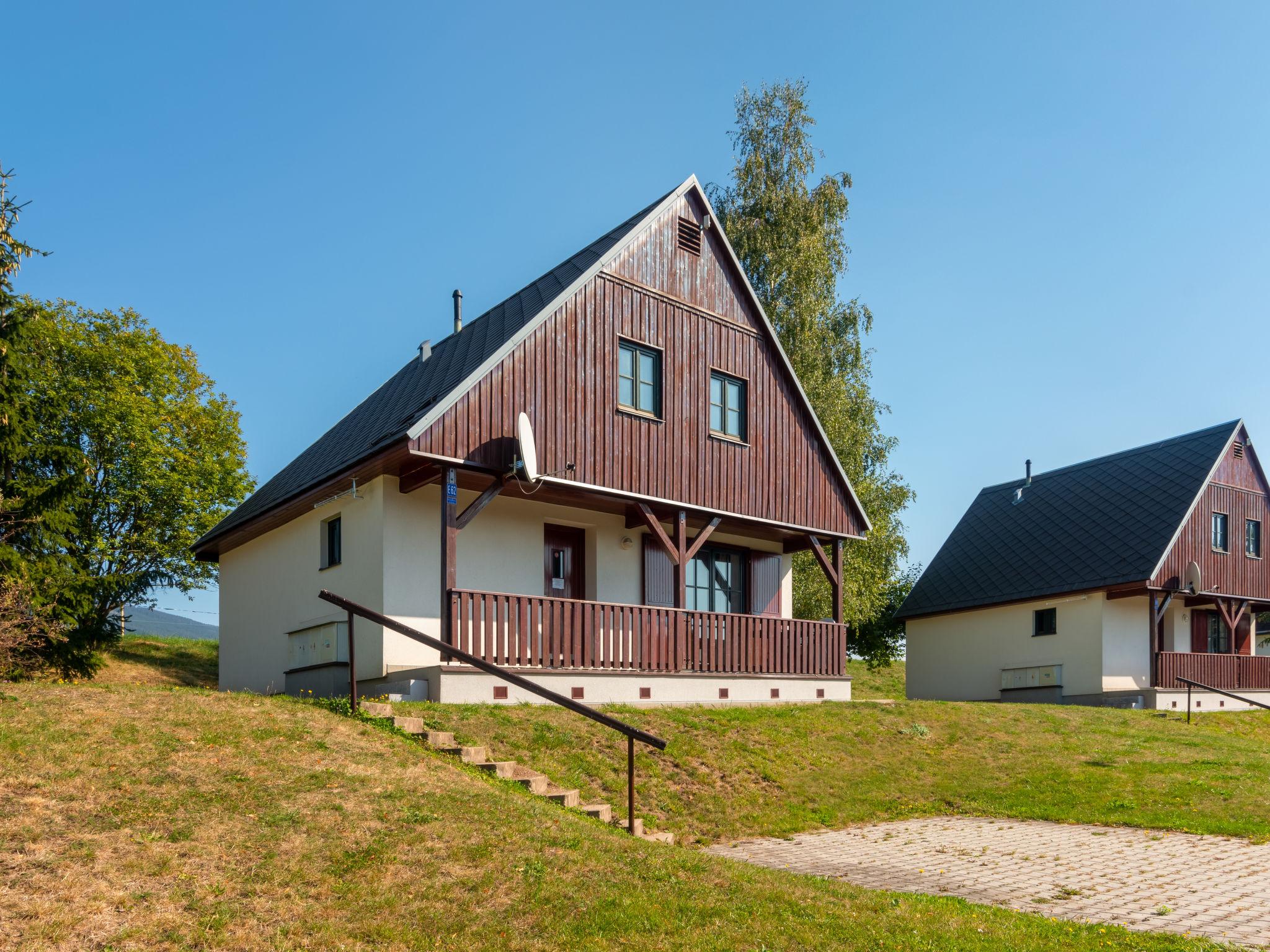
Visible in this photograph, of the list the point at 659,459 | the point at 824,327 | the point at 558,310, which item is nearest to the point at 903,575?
the point at 824,327

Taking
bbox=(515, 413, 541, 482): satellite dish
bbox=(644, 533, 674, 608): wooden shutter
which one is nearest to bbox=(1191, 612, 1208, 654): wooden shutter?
bbox=(644, 533, 674, 608): wooden shutter

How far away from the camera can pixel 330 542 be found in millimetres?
17328

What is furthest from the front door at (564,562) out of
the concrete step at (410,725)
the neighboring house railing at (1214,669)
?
the neighboring house railing at (1214,669)

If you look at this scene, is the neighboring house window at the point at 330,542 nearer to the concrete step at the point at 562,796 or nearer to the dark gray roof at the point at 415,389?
the dark gray roof at the point at 415,389

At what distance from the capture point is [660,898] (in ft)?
23.9

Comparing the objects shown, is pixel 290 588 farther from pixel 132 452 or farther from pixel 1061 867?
pixel 132 452

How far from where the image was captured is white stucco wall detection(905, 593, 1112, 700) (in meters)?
26.6

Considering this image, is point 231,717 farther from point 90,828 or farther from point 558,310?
point 558,310

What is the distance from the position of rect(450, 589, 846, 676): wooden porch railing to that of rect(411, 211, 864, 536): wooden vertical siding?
1.92 m

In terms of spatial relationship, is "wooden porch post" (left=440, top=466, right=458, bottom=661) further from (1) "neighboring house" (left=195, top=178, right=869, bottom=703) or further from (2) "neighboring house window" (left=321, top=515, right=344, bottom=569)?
(2) "neighboring house window" (left=321, top=515, right=344, bottom=569)

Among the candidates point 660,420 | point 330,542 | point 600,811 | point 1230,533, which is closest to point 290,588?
point 330,542

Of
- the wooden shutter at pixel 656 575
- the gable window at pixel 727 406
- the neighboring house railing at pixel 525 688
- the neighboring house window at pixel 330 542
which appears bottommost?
the neighboring house railing at pixel 525 688

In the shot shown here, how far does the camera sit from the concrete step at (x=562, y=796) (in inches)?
404

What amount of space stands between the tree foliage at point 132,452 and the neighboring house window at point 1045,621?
79.0 ft
